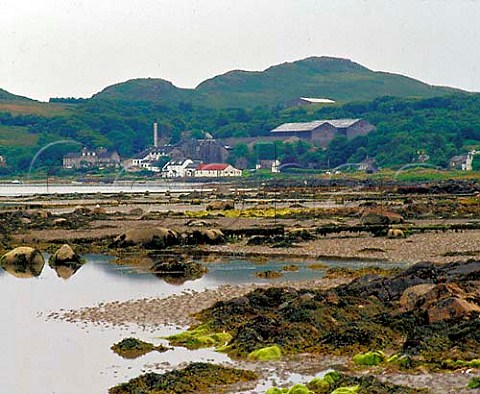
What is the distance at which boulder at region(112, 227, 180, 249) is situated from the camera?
38.9 meters

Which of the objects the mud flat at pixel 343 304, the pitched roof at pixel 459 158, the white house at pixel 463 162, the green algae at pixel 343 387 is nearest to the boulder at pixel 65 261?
the mud flat at pixel 343 304

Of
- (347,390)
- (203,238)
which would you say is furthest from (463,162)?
(347,390)

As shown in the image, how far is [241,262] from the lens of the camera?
34219mm

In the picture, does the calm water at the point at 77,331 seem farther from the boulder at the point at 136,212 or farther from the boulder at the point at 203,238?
the boulder at the point at 136,212

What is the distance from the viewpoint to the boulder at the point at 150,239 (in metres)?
38.9

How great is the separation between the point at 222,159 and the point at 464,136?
4549cm

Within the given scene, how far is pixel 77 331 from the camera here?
21.8 m

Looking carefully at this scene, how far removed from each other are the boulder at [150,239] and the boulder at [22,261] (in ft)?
16.8

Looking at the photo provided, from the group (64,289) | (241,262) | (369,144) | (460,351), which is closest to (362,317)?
(460,351)

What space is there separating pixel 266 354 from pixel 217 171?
461 ft

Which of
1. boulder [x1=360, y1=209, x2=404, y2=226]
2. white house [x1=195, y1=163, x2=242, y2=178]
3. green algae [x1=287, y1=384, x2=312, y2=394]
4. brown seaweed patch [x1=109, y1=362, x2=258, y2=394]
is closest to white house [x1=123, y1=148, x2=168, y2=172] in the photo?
white house [x1=195, y1=163, x2=242, y2=178]

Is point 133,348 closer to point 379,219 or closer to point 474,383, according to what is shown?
point 474,383

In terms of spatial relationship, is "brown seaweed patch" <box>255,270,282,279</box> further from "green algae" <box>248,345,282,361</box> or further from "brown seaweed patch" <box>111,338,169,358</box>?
"green algae" <box>248,345,282,361</box>

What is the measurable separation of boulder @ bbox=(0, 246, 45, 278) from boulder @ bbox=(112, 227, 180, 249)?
511 cm
